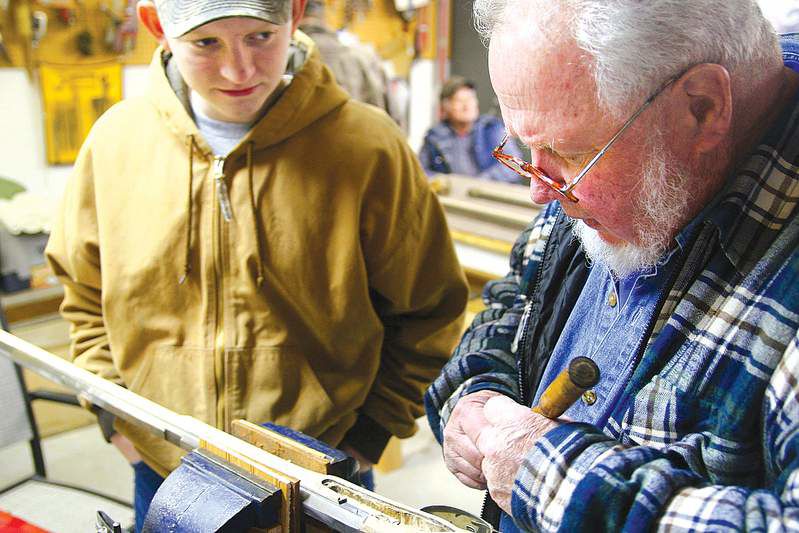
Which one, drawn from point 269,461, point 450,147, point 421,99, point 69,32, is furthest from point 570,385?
point 421,99

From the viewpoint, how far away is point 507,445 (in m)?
1.00

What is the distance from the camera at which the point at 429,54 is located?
630 centimetres

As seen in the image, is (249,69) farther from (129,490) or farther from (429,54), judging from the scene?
(429,54)

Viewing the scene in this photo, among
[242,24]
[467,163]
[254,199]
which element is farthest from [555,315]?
[467,163]

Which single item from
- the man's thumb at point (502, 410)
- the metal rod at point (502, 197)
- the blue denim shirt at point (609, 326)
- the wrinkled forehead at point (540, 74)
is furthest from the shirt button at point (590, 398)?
the metal rod at point (502, 197)

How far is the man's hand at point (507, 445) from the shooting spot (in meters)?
0.98

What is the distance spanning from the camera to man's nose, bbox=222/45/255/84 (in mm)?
1442

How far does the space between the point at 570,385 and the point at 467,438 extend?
26 cm

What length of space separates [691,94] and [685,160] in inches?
3.5

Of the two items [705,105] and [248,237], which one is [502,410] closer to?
[705,105]

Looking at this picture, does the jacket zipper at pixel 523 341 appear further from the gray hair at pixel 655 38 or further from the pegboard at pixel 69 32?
the pegboard at pixel 69 32

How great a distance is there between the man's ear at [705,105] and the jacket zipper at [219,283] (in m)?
0.91

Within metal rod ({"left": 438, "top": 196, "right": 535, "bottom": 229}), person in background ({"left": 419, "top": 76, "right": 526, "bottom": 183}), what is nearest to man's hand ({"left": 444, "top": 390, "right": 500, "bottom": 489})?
metal rod ({"left": 438, "top": 196, "right": 535, "bottom": 229})

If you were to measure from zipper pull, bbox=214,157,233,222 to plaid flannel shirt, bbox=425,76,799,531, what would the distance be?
0.86 meters
